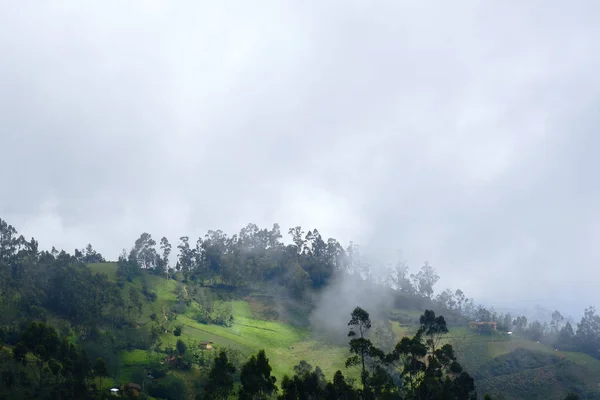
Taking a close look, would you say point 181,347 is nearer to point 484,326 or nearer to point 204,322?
point 204,322

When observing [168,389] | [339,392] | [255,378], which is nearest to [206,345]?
[168,389]

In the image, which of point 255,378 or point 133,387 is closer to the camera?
point 255,378

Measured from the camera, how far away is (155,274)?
134000 millimetres

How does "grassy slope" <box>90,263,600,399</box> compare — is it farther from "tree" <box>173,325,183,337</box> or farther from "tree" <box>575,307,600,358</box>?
"tree" <box>575,307,600,358</box>

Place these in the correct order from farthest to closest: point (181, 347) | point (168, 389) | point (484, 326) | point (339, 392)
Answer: point (484, 326), point (181, 347), point (168, 389), point (339, 392)

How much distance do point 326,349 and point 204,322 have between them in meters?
27.5

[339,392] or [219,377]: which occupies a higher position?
[219,377]

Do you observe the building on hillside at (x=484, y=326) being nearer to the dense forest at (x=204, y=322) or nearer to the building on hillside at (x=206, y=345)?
the dense forest at (x=204, y=322)

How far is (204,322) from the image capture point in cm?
10488

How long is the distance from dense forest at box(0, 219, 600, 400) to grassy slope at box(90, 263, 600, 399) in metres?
2.43

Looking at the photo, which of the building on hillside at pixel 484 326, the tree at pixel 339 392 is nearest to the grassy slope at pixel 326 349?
the building on hillside at pixel 484 326

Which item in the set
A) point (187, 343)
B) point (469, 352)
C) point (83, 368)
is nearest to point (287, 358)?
point (187, 343)

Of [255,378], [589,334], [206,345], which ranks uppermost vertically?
[589,334]

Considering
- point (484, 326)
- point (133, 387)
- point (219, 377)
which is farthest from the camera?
point (484, 326)
